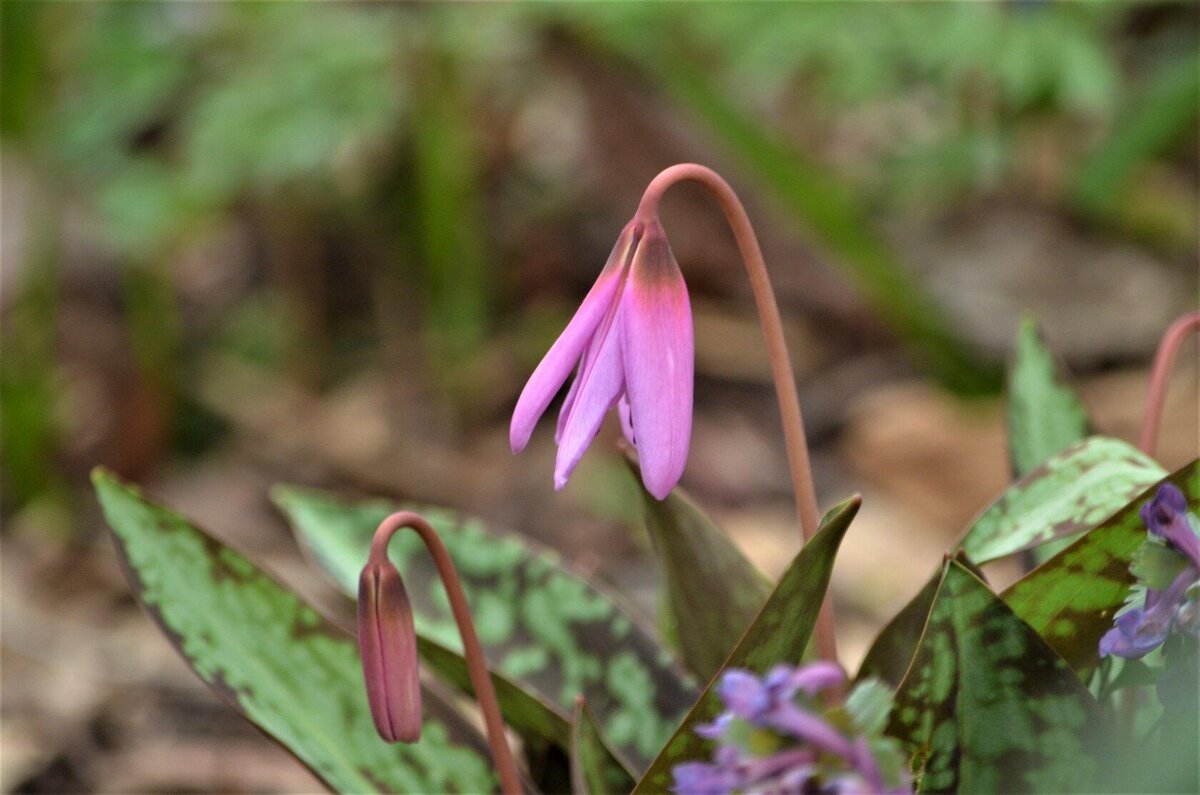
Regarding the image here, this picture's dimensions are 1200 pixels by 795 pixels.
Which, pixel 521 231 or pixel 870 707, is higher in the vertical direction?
pixel 521 231

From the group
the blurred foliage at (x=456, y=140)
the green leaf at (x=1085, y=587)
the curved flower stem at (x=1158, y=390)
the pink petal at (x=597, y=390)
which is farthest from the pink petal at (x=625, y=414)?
the blurred foliage at (x=456, y=140)

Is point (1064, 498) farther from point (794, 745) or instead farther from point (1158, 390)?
point (794, 745)

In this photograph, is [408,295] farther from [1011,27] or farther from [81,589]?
[1011,27]

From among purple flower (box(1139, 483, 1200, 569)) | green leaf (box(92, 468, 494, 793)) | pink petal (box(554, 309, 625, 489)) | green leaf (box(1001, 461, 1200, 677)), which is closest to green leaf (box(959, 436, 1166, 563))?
green leaf (box(1001, 461, 1200, 677))

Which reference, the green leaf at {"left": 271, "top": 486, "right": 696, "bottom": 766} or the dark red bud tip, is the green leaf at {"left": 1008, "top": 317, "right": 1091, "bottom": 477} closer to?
the green leaf at {"left": 271, "top": 486, "right": 696, "bottom": 766}

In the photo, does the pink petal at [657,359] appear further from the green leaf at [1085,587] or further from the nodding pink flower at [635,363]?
the green leaf at [1085,587]

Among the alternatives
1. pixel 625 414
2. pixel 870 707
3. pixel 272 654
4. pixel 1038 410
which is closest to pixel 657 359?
pixel 625 414
